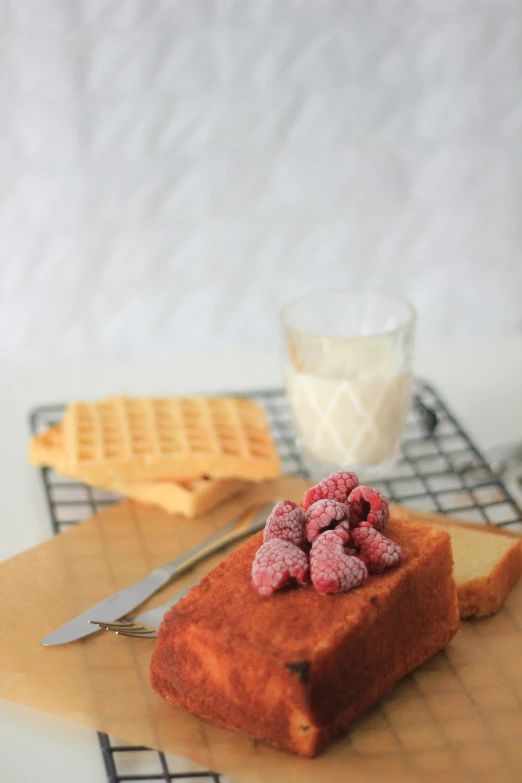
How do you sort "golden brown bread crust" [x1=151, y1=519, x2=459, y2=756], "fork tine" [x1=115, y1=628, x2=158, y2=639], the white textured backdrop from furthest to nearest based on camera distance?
the white textured backdrop < "fork tine" [x1=115, y1=628, x2=158, y2=639] < "golden brown bread crust" [x1=151, y1=519, x2=459, y2=756]

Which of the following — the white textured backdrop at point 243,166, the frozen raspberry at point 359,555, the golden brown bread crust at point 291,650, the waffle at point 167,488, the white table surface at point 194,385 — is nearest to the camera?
the golden brown bread crust at point 291,650

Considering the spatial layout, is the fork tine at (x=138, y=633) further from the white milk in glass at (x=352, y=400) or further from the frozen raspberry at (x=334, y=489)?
the white milk in glass at (x=352, y=400)

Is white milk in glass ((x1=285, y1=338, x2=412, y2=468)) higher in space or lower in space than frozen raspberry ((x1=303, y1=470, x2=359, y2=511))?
lower

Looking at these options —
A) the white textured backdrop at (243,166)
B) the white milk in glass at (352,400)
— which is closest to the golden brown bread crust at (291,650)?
the white milk in glass at (352,400)

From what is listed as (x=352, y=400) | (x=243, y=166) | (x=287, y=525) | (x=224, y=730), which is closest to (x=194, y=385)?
(x=243, y=166)

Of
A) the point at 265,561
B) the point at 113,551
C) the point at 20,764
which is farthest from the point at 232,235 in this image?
the point at 20,764

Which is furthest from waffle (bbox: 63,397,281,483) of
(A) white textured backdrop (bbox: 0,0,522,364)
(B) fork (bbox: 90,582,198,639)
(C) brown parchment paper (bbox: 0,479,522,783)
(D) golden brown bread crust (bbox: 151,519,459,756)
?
(A) white textured backdrop (bbox: 0,0,522,364)

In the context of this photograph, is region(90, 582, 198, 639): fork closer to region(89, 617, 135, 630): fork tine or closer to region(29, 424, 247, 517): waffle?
region(89, 617, 135, 630): fork tine
